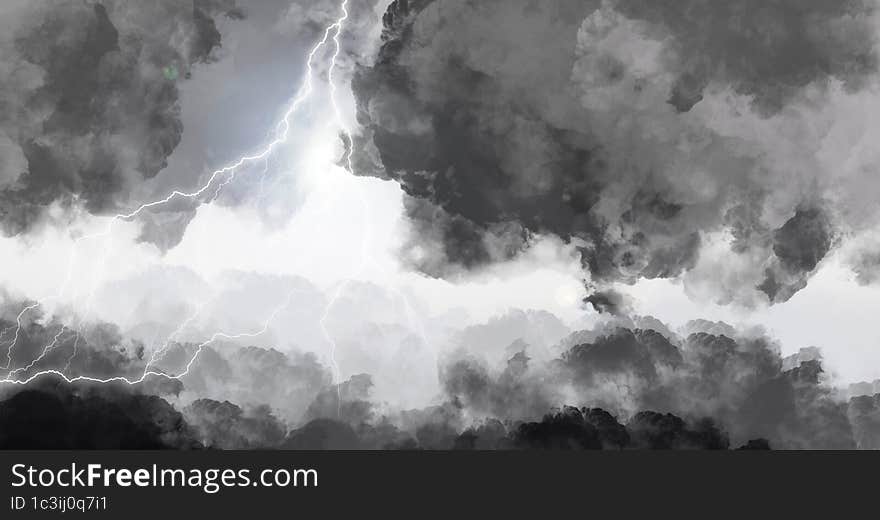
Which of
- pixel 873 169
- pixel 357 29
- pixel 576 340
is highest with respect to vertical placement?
pixel 357 29

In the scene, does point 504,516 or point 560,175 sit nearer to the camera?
point 504,516

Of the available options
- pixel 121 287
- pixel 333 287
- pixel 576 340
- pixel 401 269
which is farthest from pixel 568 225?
pixel 121 287

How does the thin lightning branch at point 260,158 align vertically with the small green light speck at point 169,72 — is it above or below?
below

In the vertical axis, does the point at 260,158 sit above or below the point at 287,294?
above

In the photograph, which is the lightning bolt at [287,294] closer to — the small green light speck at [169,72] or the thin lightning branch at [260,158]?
the thin lightning branch at [260,158]

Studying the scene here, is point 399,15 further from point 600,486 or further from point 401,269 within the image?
point 600,486

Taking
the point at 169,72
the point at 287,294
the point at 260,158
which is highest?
the point at 169,72

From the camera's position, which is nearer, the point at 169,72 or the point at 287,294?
the point at 287,294

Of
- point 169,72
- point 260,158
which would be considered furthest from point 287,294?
point 169,72

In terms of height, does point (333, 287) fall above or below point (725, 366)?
above

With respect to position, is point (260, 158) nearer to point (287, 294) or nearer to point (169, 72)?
point (169, 72)

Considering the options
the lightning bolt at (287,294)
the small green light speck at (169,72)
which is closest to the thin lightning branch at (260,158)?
the lightning bolt at (287,294)
